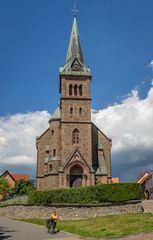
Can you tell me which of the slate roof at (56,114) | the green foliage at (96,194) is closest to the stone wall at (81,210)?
the green foliage at (96,194)

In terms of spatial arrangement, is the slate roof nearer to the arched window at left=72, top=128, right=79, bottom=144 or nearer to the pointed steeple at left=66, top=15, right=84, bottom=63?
the arched window at left=72, top=128, right=79, bottom=144

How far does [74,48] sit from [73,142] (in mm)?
19104

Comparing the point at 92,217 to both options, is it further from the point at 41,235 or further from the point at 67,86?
the point at 67,86

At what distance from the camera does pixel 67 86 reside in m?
56.6

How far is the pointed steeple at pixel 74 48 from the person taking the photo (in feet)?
197

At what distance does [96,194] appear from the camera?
33.2 m

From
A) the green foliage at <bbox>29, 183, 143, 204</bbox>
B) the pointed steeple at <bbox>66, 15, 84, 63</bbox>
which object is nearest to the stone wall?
the green foliage at <bbox>29, 183, 143, 204</bbox>

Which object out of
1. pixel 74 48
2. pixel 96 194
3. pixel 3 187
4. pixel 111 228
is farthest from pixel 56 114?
pixel 111 228

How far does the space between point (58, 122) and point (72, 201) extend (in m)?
23.2

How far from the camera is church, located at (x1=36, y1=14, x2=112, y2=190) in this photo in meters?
51.0

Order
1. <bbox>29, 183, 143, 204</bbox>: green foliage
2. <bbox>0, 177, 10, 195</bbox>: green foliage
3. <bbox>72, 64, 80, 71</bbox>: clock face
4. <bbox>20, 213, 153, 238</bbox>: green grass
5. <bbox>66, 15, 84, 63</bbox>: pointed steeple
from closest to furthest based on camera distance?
<bbox>20, 213, 153, 238</bbox>: green grass → <bbox>29, 183, 143, 204</bbox>: green foliage → <bbox>72, 64, 80, 71</bbox>: clock face → <bbox>66, 15, 84, 63</bbox>: pointed steeple → <bbox>0, 177, 10, 195</bbox>: green foliage

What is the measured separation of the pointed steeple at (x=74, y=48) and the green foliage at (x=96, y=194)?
30.6 meters

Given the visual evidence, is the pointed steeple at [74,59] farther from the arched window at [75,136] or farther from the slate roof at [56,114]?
the arched window at [75,136]

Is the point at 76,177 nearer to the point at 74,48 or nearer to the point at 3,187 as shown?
the point at 3,187
